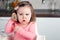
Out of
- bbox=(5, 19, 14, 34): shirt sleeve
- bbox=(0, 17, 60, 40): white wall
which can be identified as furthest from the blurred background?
bbox=(5, 19, 14, 34): shirt sleeve

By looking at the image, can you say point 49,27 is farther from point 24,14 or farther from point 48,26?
point 24,14

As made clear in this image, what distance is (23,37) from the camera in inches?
49.3

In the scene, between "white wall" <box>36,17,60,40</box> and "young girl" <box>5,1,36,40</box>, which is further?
"white wall" <box>36,17,60,40</box>

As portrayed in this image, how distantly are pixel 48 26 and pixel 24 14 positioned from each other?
34.1 inches

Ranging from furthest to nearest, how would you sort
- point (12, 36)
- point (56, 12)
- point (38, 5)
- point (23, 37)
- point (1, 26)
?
point (38, 5)
point (56, 12)
point (1, 26)
point (12, 36)
point (23, 37)

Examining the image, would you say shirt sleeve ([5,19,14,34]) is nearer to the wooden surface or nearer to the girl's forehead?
the girl's forehead

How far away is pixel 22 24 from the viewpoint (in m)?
1.30

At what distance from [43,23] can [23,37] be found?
84 centimetres

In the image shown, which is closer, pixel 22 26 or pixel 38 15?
pixel 22 26

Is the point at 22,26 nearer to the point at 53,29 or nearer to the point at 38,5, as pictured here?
the point at 53,29

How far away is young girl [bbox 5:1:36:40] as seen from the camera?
125 cm

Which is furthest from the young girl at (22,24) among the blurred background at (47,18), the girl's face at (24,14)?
the blurred background at (47,18)

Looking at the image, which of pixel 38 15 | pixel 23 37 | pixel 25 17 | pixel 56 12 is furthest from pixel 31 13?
pixel 56 12

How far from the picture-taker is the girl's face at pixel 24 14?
1270 millimetres
